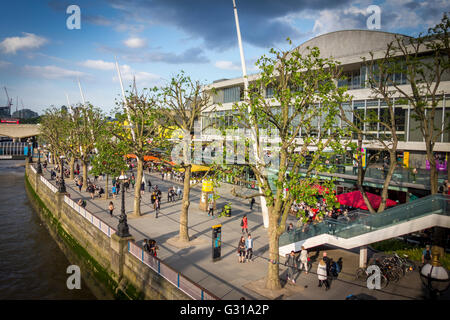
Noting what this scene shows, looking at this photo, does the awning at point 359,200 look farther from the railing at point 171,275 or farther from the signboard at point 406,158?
the railing at point 171,275

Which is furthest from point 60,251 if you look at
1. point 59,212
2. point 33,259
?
point 59,212

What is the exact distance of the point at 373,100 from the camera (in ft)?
99.1

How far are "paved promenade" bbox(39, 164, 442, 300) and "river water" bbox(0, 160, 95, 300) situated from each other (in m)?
4.52

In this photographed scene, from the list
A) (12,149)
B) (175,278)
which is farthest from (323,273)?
(12,149)

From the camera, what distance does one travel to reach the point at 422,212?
15.2 m

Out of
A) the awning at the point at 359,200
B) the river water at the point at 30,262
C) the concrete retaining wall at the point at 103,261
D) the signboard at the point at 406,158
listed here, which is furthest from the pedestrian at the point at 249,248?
the signboard at the point at 406,158

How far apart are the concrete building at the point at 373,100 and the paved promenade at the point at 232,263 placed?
7.36 meters

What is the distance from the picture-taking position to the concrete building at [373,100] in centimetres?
2603

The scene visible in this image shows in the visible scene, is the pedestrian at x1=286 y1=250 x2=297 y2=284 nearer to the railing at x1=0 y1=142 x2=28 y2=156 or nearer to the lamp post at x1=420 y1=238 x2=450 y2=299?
the lamp post at x1=420 y1=238 x2=450 y2=299

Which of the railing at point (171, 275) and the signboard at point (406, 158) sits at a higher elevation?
the signboard at point (406, 158)

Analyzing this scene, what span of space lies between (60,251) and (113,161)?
27.4 feet

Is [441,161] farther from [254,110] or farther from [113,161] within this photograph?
[113,161]

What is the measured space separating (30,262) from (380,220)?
74.3 feet

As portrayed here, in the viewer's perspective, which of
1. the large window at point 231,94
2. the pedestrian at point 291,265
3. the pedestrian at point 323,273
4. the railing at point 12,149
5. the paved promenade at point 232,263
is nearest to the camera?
the paved promenade at point 232,263
